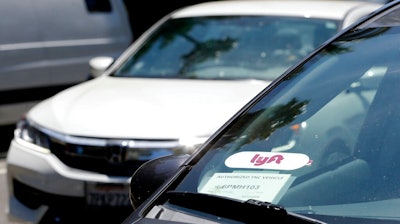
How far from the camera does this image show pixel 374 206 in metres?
2.85

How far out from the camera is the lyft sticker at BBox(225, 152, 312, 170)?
10.3 feet

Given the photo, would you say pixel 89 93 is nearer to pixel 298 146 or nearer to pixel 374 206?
pixel 298 146

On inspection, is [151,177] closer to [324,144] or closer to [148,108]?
[324,144]

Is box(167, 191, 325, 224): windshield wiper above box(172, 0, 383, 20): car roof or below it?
below

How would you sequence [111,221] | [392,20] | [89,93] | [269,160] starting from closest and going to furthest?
[269,160]
[392,20]
[111,221]
[89,93]

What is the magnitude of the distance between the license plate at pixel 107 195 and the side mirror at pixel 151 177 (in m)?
2.02

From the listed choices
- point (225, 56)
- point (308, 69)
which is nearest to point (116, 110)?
point (225, 56)

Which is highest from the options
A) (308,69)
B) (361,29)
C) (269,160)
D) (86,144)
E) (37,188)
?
(361,29)

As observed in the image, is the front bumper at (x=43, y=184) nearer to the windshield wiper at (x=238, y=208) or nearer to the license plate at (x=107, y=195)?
the license plate at (x=107, y=195)

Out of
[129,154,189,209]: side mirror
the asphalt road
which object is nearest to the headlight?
the asphalt road

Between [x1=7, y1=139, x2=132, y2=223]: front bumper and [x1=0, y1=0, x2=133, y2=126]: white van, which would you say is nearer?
[x1=7, y1=139, x2=132, y2=223]: front bumper

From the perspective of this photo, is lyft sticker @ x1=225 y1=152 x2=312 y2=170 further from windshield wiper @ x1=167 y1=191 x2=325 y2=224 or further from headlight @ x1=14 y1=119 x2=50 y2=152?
headlight @ x1=14 y1=119 x2=50 y2=152

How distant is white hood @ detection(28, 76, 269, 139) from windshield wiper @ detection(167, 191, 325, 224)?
2.47 m

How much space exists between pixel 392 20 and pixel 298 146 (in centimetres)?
63
